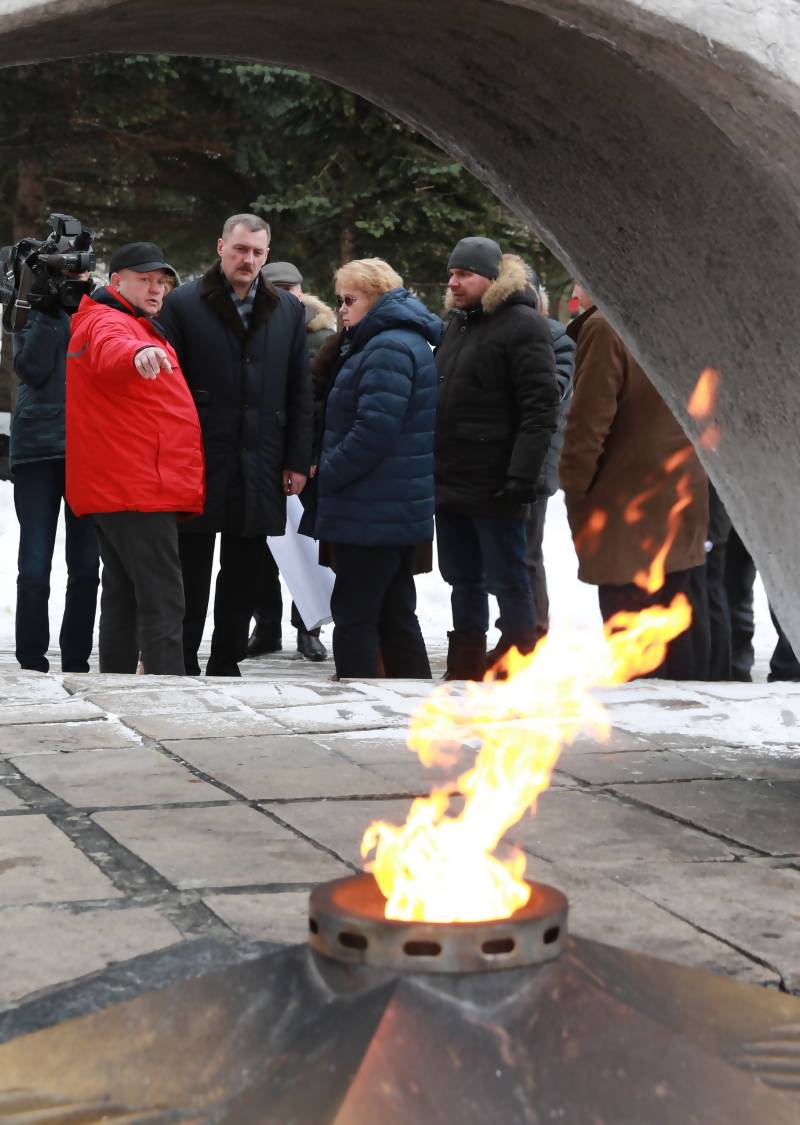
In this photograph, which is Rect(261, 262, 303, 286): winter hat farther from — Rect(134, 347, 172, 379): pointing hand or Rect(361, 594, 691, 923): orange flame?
Rect(134, 347, 172, 379): pointing hand

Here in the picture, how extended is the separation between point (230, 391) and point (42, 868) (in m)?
3.65

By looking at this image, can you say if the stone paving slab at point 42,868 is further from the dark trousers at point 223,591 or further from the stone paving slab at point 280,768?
the dark trousers at point 223,591

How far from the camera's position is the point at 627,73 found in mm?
3400

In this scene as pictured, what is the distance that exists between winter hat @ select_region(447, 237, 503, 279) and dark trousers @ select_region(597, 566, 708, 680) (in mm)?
1490

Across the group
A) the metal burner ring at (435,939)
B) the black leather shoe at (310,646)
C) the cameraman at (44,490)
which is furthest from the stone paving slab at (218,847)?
the black leather shoe at (310,646)

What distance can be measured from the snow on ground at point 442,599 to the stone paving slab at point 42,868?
5.83 metres

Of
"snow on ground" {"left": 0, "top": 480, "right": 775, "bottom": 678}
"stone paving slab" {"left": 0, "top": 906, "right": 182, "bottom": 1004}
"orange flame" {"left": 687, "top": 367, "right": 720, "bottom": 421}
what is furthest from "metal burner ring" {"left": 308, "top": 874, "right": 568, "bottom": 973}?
"snow on ground" {"left": 0, "top": 480, "right": 775, "bottom": 678}

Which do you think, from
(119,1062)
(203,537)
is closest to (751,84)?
(119,1062)

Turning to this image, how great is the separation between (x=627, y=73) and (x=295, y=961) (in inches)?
84.1

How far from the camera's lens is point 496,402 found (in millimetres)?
6898

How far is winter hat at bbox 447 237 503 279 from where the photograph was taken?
6875 mm

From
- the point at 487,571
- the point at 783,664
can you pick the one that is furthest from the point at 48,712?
the point at 783,664

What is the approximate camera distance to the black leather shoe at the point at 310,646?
8.85 metres

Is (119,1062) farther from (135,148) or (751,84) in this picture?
(135,148)
